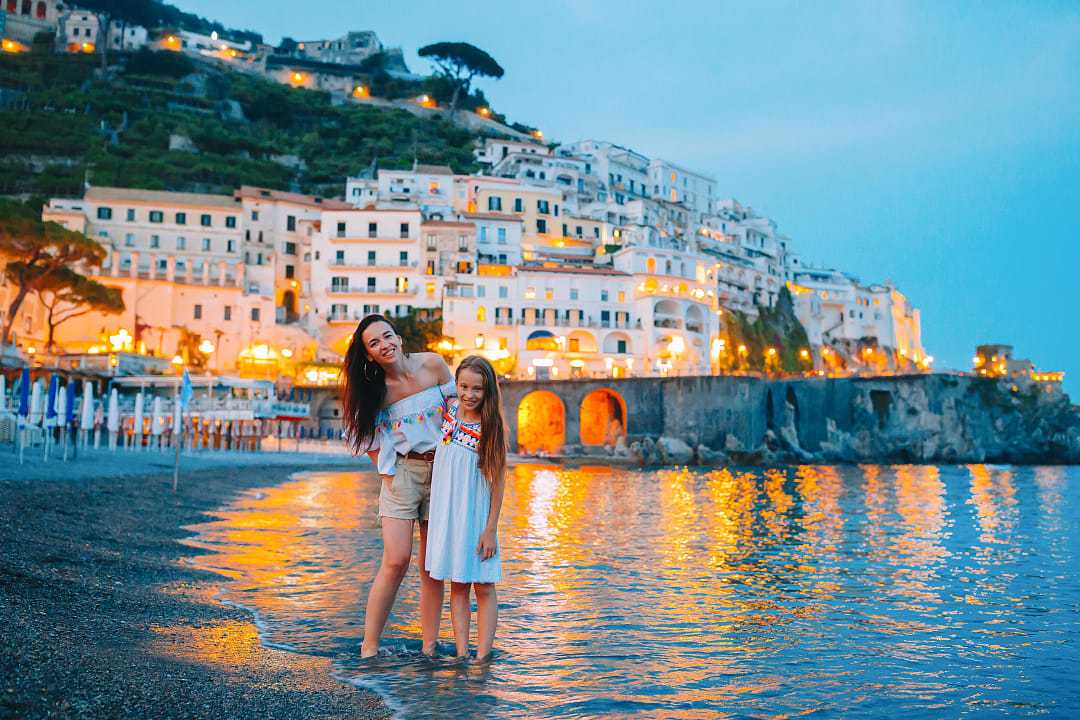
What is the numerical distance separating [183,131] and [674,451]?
197 feet

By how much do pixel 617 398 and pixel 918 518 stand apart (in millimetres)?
42781

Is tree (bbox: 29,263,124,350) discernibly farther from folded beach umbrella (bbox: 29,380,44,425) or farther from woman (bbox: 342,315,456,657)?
woman (bbox: 342,315,456,657)

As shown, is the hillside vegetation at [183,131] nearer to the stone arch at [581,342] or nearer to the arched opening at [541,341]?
the arched opening at [541,341]

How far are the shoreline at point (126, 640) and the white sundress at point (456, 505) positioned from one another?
93 centimetres

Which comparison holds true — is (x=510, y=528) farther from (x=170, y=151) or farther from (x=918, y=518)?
(x=170, y=151)

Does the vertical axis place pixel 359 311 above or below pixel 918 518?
above

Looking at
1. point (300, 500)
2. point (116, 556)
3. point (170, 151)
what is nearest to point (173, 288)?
point (170, 151)

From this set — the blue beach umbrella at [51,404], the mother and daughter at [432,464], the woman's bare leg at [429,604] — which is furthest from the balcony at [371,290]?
the woman's bare leg at [429,604]

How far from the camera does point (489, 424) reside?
5.45 metres

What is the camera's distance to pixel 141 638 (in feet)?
18.8

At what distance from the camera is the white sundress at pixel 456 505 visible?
5477mm

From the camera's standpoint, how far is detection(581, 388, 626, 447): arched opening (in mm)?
63312

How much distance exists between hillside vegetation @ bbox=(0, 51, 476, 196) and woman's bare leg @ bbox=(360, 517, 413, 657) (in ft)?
244

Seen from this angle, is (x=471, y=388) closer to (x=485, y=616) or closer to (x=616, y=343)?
(x=485, y=616)
